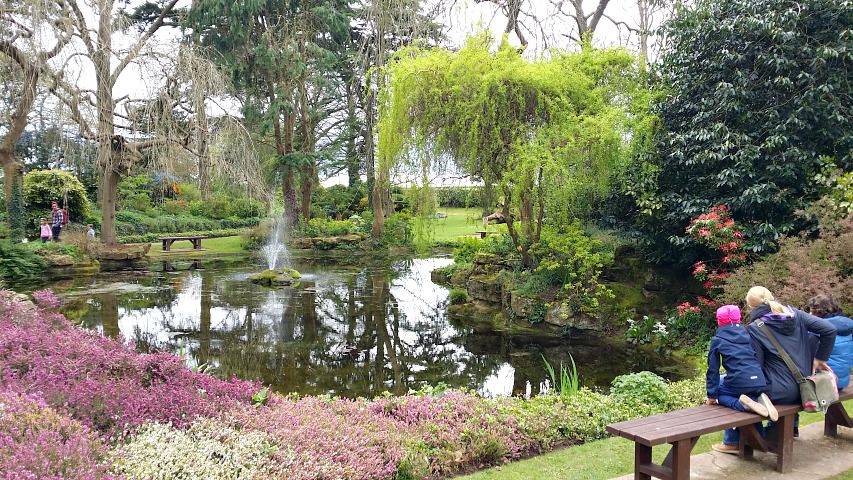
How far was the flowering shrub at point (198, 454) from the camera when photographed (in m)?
3.26

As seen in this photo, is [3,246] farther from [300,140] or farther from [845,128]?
[845,128]

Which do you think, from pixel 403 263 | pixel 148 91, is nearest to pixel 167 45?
pixel 148 91

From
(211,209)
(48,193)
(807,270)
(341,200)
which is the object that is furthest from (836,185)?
(211,209)

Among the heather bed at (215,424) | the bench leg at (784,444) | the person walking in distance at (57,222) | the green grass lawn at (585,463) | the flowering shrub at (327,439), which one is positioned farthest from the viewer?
the person walking in distance at (57,222)

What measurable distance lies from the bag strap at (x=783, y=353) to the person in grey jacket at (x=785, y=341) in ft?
0.05

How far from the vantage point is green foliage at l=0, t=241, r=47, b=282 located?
582 inches

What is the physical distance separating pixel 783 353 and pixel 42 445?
4.13 m

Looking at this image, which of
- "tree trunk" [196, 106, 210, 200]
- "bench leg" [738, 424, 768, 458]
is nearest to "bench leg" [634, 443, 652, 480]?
"bench leg" [738, 424, 768, 458]

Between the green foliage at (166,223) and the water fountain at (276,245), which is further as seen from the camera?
the green foliage at (166,223)

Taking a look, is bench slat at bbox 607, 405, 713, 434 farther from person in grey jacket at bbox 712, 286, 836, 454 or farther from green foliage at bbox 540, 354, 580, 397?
green foliage at bbox 540, 354, 580, 397

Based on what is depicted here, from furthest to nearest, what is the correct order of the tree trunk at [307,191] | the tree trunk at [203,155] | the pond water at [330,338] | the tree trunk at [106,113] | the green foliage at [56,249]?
the tree trunk at [307,191] → the green foliage at [56,249] → the tree trunk at [203,155] → the tree trunk at [106,113] → the pond water at [330,338]

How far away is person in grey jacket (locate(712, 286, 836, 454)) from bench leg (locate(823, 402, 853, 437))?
0.61m

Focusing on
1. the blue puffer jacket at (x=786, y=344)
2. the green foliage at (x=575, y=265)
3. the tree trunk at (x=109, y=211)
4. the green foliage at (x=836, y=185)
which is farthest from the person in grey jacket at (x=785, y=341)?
the tree trunk at (x=109, y=211)

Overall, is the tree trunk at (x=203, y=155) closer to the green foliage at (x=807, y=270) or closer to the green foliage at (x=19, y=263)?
the green foliage at (x=19, y=263)
